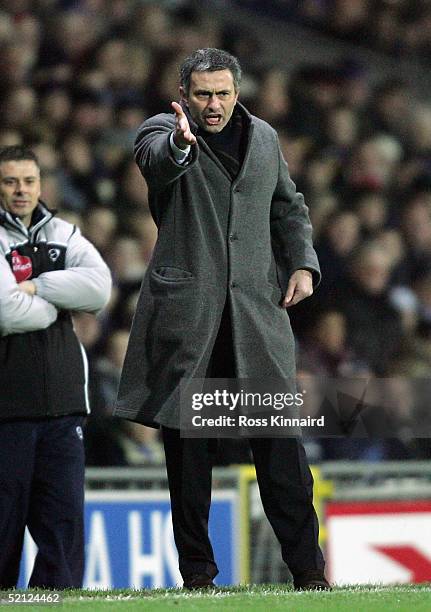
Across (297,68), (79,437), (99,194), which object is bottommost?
(79,437)

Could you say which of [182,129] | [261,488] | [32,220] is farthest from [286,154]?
[182,129]

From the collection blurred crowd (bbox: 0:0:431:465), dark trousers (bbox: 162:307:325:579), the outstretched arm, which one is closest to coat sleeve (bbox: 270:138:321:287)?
dark trousers (bbox: 162:307:325:579)

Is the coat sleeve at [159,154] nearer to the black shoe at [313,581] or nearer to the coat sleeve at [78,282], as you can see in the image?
the coat sleeve at [78,282]

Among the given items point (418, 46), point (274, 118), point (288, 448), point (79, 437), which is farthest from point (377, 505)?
point (418, 46)

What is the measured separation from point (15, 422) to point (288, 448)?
118 centimetres

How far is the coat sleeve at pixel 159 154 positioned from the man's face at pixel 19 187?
0.93 meters

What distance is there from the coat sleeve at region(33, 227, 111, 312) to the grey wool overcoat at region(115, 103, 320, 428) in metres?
0.74

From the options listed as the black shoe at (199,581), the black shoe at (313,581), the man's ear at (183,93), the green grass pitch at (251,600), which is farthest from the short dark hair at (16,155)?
the black shoe at (313,581)

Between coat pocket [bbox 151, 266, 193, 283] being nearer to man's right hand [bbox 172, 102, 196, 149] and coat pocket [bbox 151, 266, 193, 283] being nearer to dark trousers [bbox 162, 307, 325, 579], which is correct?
dark trousers [bbox 162, 307, 325, 579]

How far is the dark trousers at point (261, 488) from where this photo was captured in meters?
4.38

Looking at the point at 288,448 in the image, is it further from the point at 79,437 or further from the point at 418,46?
the point at 418,46

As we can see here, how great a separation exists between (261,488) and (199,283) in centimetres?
65

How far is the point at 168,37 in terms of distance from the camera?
10398 mm

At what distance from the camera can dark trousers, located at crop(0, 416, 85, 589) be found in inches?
202
